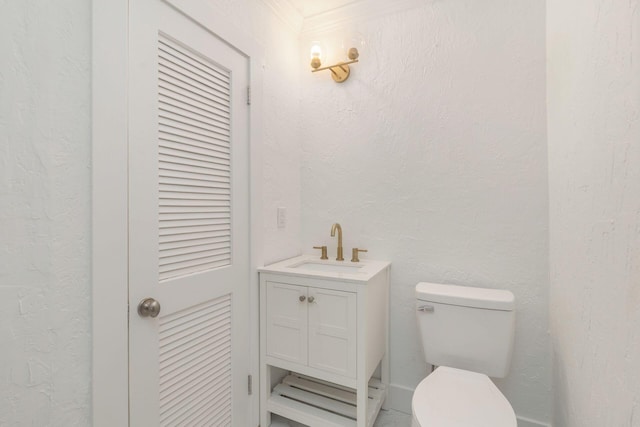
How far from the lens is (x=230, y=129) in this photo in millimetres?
1451

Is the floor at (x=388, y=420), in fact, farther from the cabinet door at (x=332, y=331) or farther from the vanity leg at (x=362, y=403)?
the cabinet door at (x=332, y=331)

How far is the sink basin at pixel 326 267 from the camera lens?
5.71 feet

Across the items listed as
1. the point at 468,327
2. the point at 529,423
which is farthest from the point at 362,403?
the point at 529,423

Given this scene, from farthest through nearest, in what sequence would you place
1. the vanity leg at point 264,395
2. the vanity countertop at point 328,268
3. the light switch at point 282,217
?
the light switch at point 282,217, the vanity leg at point 264,395, the vanity countertop at point 328,268

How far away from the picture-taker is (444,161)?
1.66 metres

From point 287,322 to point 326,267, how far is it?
0.44 m

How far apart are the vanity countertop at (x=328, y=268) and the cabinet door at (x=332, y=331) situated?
77mm

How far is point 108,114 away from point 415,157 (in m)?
1.45

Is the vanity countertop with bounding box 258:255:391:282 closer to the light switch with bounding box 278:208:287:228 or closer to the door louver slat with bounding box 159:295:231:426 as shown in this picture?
the light switch with bounding box 278:208:287:228

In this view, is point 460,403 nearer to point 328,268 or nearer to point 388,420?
point 388,420

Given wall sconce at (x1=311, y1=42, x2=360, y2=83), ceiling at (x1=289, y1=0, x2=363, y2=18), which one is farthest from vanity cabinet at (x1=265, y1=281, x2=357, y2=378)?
ceiling at (x1=289, y1=0, x2=363, y2=18)

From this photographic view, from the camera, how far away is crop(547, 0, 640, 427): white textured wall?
68 cm

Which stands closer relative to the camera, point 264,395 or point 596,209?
point 596,209

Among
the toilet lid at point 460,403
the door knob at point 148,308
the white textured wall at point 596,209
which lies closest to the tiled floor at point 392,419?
the toilet lid at point 460,403
